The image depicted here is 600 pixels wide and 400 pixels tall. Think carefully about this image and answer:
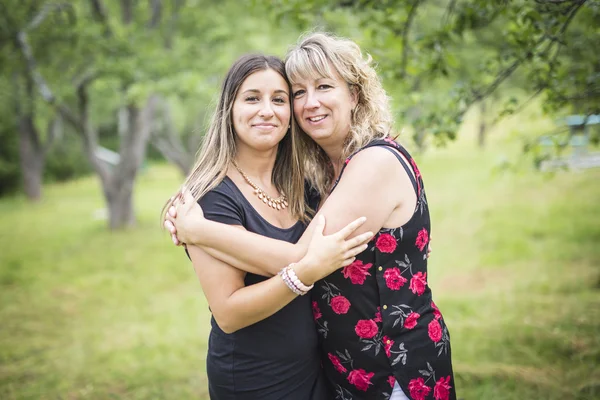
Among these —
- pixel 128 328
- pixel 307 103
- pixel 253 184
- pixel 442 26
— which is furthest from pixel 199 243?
pixel 128 328

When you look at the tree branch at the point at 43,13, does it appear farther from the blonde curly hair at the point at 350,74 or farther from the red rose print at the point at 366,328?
the red rose print at the point at 366,328

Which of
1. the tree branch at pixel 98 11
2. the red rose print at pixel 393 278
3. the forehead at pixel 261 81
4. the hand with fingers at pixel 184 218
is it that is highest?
the tree branch at pixel 98 11

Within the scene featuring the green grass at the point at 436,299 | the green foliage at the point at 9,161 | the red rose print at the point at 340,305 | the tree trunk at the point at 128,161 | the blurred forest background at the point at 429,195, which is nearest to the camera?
the red rose print at the point at 340,305

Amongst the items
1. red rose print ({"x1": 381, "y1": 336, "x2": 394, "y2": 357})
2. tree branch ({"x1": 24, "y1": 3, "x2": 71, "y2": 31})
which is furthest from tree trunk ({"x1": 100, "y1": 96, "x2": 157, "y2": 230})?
red rose print ({"x1": 381, "y1": 336, "x2": 394, "y2": 357})

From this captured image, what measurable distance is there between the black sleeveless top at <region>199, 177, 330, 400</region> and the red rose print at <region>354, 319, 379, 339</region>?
261 millimetres

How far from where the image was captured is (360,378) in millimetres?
2098

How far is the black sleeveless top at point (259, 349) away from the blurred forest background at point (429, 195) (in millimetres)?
1919

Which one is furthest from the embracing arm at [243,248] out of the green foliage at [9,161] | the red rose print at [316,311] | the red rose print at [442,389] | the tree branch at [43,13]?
the green foliage at [9,161]

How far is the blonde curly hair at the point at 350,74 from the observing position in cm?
220

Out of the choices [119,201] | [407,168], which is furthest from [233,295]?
[119,201]

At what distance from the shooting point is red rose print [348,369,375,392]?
207 centimetres

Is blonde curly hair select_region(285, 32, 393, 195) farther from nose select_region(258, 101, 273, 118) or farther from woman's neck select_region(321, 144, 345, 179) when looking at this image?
nose select_region(258, 101, 273, 118)

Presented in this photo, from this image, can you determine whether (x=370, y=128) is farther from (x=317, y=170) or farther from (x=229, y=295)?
(x=229, y=295)

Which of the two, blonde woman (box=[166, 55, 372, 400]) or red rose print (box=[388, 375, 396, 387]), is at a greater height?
blonde woman (box=[166, 55, 372, 400])
